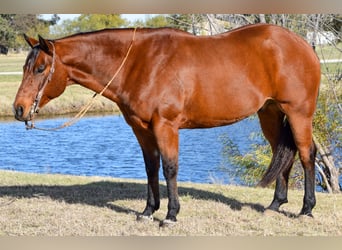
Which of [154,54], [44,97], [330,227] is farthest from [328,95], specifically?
[44,97]

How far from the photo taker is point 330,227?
5.26 meters

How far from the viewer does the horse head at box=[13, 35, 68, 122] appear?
4.73 m

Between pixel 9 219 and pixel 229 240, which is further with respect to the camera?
pixel 9 219

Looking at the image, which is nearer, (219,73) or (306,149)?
(219,73)

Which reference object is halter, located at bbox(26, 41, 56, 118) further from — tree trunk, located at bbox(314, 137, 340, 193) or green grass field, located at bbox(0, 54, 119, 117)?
→ green grass field, located at bbox(0, 54, 119, 117)

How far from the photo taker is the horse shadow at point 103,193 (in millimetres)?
6152

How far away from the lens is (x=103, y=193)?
6.70 meters

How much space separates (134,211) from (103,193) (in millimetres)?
1039

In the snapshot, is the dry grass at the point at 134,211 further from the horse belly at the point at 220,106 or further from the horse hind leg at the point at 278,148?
the horse belly at the point at 220,106

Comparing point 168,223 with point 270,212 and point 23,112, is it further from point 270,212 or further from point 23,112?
point 23,112

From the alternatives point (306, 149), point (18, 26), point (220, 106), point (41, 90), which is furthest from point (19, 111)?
point (18, 26)

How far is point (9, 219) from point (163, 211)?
1613 mm

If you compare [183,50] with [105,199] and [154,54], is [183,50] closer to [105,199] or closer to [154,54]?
[154,54]

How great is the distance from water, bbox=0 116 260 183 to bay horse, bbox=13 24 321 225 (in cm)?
557
